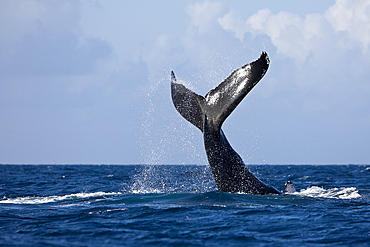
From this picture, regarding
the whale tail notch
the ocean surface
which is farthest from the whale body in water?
the ocean surface

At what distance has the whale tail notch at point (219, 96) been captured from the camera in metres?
9.53

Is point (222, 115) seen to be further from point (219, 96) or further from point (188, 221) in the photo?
point (188, 221)

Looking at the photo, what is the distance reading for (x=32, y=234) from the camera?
768 cm

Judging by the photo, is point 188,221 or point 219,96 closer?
point 188,221

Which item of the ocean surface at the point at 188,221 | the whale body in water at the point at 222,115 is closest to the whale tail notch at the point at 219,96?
the whale body in water at the point at 222,115

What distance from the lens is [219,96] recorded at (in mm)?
10109

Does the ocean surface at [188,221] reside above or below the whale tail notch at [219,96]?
below

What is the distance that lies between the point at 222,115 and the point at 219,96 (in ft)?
1.13

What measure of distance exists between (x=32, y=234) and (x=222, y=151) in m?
4.13

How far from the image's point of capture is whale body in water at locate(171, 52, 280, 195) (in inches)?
382

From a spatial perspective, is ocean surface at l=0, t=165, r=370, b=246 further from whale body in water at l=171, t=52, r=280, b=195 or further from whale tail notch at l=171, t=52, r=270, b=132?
whale tail notch at l=171, t=52, r=270, b=132

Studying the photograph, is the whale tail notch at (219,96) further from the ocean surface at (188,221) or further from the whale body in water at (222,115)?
the ocean surface at (188,221)

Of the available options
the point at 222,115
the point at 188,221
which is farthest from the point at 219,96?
the point at 188,221

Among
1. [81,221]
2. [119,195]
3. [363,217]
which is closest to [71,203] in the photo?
[119,195]
